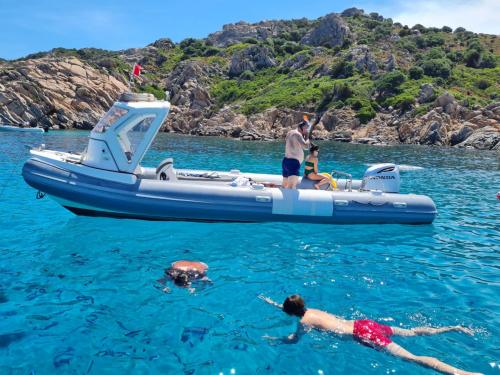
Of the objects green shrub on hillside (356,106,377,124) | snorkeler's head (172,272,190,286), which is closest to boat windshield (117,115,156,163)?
snorkeler's head (172,272,190,286)

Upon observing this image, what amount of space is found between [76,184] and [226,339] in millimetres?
5920

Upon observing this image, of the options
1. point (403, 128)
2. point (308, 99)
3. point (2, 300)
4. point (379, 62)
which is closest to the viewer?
point (2, 300)

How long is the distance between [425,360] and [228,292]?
2.82 m

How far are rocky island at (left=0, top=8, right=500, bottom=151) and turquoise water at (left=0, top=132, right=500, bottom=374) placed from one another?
Result: 113 feet

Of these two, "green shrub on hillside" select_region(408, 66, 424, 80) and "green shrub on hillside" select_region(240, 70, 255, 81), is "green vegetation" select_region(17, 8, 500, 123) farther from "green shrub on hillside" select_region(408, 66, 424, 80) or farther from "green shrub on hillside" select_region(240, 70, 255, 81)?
"green shrub on hillside" select_region(408, 66, 424, 80)

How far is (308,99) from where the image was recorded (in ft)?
180

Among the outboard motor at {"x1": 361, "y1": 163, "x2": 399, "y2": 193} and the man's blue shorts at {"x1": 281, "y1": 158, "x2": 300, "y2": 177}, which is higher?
the man's blue shorts at {"x1": 281, "y1": 158, "x2": 300, "y2": 177}

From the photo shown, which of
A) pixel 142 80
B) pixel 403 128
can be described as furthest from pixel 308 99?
pixel 142 80

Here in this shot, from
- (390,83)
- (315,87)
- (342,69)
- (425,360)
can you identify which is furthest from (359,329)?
(342,69)

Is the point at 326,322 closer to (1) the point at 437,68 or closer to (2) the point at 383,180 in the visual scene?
(2) the point at 383,180

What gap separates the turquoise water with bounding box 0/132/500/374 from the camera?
480 centimetres

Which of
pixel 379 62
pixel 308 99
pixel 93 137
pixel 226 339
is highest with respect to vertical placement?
pixel 379 62

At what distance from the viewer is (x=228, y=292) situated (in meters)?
6.45

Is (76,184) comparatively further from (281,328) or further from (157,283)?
(281,328)
